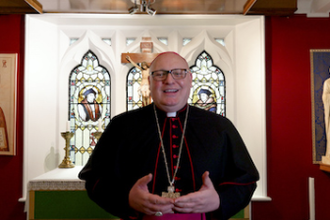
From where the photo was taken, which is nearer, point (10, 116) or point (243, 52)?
point (10, 116)

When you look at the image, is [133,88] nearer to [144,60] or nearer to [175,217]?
[144,60]

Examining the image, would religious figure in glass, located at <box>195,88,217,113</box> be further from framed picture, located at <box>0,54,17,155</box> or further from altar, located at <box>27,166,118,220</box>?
framed picture, located at <box>0,54,17,155</box>

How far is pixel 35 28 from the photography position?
156 inches

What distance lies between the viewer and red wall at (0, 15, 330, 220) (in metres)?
3.85

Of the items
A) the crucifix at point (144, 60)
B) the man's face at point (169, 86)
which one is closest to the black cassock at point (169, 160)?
the man's face at point (169, 86)

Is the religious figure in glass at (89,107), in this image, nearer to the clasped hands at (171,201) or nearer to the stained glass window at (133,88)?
the stained glass window at (133,88)

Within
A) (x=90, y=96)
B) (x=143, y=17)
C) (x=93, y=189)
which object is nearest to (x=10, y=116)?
(x=90, y=96)

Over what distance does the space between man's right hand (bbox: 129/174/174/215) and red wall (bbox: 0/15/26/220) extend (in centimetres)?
315

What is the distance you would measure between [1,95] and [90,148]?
4.47 feet

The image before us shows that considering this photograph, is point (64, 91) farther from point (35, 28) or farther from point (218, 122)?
point (218, 122)

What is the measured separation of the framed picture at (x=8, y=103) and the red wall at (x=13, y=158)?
59 mm

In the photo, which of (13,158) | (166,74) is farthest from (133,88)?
(166,74)

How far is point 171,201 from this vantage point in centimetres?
117

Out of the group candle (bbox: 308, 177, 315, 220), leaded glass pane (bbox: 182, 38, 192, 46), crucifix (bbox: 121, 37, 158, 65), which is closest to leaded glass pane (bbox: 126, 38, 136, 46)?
crucifix (bbox: 121, 37, 158, 65)
